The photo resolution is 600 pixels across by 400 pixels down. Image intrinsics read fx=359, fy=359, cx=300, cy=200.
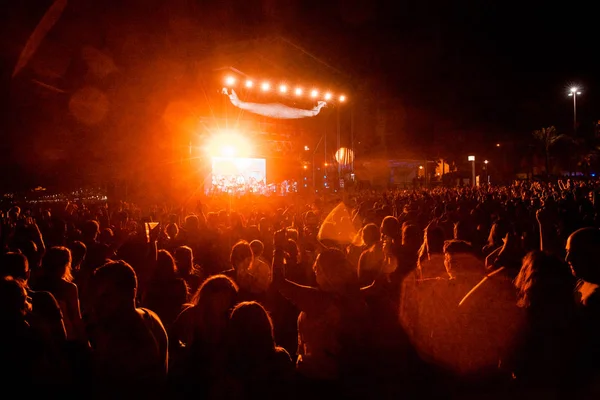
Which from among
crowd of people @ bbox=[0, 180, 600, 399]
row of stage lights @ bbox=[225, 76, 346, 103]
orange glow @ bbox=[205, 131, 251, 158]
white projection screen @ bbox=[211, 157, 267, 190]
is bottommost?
crowd of people @ bbox=[0, 180, 600, 399]

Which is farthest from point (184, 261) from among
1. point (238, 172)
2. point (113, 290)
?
point (238, 172)

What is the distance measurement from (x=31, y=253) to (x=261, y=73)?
42.9 ft

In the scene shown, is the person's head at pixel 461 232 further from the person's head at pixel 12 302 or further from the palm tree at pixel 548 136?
the palm tree at pixel 548 136

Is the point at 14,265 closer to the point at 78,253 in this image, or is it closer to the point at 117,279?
the point at 78,253

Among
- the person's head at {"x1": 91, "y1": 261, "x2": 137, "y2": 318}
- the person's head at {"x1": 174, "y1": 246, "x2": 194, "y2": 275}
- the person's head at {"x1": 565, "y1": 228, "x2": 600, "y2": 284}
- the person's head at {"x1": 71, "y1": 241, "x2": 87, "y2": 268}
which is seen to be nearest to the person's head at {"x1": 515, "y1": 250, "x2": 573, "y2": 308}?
the person's head at {"x1": 565, "y1": 228, "x2": 600, "y2": 284}

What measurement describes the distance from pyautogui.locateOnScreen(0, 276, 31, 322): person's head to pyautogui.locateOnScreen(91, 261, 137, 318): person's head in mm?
518

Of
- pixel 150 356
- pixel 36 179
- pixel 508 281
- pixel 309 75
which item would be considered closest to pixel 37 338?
pixel 150 356

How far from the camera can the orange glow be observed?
19.7 meters

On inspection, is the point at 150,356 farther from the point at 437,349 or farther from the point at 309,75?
the point at 309,75

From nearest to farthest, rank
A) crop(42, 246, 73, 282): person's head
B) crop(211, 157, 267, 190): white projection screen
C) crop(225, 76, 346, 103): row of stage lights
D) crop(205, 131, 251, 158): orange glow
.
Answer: crop(42, 246, 73, 282): person's head < crop(225, 76, 346, 103): row of stage lights < crop(205, 131, 251, 158): orange glow < crop(211, 157, 267, 190): white projection screen

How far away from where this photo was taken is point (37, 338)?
212 centimetres

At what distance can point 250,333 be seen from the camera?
5.30 ft

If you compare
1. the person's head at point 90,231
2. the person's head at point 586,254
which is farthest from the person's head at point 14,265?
the person's head at point 586,254

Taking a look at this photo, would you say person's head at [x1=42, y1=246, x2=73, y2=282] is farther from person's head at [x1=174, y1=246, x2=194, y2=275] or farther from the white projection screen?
the white projection screen
